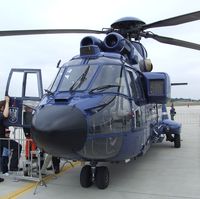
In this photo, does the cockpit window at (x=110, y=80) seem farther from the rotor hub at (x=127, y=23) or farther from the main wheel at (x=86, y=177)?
the rotor hub at (x=127, y=23)

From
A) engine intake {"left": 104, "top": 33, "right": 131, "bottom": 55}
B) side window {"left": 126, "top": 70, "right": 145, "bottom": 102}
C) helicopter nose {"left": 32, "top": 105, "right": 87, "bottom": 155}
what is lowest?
helicopter nose {"left": 32, "top": 105, "right": 87, "bottom": 155}

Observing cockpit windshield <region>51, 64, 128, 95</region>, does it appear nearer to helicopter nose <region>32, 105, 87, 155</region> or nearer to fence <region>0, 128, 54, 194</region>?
helicopter nose <region>32, 105, 87, 155</region>

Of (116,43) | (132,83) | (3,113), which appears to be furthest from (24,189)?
(116,43)

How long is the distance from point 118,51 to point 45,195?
141 inches

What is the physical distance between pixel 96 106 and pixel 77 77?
109 cm

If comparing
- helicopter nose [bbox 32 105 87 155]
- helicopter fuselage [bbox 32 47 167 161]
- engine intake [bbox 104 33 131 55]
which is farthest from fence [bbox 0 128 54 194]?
Answer: engine intake [bbox 104 33 131 55]

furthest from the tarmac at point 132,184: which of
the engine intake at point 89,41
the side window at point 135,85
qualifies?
the engine intake at point 89,41

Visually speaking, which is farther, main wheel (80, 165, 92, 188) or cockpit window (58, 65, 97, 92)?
Result: main wheel (80, 165, 92, 188)

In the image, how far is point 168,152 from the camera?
36.2 feet

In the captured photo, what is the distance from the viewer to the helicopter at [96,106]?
548 centimetres

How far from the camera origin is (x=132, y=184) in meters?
6.88

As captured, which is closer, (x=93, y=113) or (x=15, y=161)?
(x=93, y=113)

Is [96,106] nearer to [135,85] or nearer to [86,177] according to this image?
[86,177]

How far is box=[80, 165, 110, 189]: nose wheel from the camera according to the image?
6.43 m
